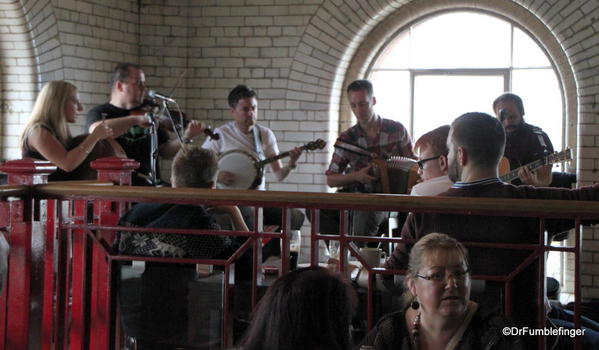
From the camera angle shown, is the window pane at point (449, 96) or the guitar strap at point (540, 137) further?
the window pane at point (449, 96)

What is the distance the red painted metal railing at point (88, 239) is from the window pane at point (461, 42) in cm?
451

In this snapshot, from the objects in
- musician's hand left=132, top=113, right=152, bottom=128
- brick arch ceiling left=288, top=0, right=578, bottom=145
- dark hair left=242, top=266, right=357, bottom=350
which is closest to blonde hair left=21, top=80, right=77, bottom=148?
musician's hand left=132, top=113, right=152, bottom=128

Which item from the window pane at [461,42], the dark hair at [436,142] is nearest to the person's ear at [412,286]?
the dark hair at [436,142]

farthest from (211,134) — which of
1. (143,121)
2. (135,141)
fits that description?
(143,121)

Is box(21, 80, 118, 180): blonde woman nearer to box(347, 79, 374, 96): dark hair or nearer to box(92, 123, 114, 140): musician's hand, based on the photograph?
box(92, 123, 114, 140): musician's hand

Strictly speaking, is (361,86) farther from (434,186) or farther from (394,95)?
(434,186)

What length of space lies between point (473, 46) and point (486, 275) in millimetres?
4903

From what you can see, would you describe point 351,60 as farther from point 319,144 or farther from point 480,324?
point 480,324

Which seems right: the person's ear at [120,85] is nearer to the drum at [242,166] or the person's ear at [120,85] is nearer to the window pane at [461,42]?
the drum at [242,166]

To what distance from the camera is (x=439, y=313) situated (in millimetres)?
2564

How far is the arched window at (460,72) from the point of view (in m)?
7.30

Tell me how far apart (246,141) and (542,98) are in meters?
2.69

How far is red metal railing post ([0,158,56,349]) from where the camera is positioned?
321 centimetres

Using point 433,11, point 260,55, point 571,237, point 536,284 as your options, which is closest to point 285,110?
point 260,55
